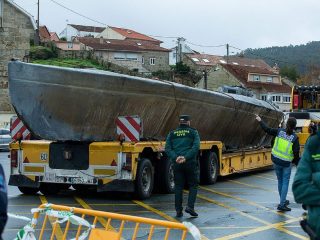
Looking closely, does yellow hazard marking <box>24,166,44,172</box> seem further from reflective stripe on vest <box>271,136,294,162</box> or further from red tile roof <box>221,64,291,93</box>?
red tile roof <box>221,64,291,93</box>

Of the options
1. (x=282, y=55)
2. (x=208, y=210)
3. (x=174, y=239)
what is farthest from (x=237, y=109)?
(x=282, y=55)

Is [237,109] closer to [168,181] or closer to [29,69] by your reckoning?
[168,181]

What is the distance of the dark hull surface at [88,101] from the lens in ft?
38.4

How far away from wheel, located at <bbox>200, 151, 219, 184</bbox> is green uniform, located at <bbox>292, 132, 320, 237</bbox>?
11.1 metres

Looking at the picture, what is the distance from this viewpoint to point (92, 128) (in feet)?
40.9

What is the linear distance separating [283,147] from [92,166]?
12.5ft

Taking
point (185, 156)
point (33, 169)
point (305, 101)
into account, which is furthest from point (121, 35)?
point (185, 156)

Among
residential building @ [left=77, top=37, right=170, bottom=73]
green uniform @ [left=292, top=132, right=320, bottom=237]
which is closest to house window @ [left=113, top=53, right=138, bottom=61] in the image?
residential building @ [left=77, top=37, right=170, bottom=73]

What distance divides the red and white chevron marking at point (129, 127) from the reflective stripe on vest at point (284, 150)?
2.80 metres

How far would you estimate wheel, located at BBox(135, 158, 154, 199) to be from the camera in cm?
1260

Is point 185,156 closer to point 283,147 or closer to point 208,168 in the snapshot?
point 283,147

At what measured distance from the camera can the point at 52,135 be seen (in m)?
12.2

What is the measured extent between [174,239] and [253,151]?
11.1m

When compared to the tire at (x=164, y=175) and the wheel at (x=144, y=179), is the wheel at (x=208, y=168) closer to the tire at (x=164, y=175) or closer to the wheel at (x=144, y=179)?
the tire at (x=164, y=175)
